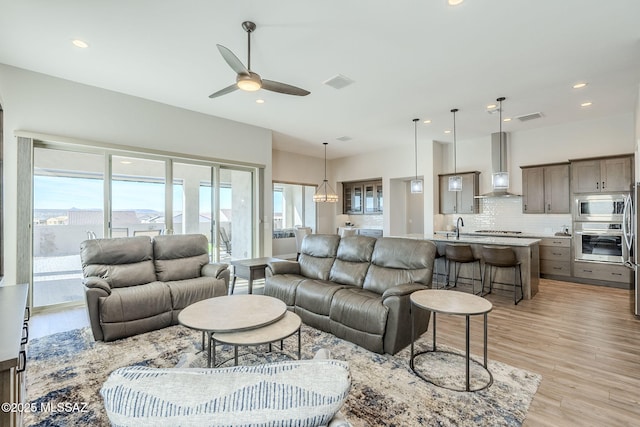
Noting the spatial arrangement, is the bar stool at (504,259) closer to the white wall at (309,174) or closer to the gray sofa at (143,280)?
the gray sofa at (143,280)

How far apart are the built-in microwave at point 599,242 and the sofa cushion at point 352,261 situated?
15.0 ft

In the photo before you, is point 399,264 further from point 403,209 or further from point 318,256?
point 403,209

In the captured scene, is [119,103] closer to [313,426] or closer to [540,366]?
[313,426]

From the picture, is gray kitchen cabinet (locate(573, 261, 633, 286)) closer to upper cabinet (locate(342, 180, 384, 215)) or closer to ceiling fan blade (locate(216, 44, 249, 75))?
upper cabinet (locate(342, 180, 384, 215))

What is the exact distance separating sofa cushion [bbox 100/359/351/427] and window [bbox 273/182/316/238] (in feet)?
28.4

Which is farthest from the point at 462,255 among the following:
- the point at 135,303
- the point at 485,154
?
the point at 135,303

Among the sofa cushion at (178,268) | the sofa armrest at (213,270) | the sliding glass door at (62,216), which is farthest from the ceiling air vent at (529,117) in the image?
the sliding glass door at (62,216)

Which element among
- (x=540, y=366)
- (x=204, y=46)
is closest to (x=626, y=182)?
(x=540, y=366)

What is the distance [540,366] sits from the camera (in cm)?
258

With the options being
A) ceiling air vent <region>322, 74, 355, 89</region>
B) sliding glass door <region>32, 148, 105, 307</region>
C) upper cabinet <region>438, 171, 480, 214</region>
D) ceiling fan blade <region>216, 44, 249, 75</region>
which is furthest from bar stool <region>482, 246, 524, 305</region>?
sliding glass door <region>32, 148, 105, 307</region>

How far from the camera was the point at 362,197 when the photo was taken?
30.5 ft

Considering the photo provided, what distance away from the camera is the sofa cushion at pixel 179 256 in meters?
3.92

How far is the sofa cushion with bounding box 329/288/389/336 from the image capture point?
2748 millimetres

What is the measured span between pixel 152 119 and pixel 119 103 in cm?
49
